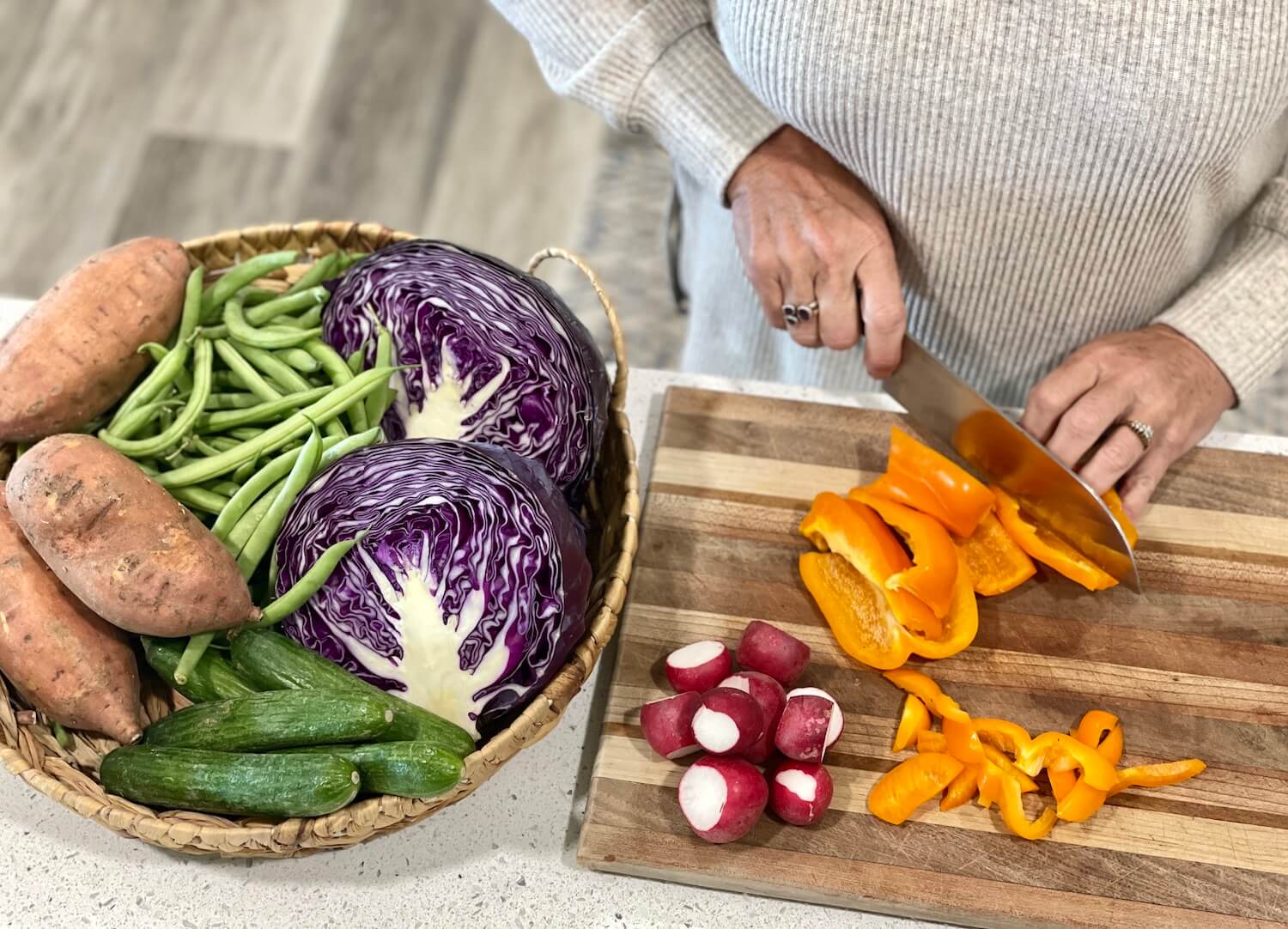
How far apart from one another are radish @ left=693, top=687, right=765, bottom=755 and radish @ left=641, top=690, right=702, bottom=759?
17mm

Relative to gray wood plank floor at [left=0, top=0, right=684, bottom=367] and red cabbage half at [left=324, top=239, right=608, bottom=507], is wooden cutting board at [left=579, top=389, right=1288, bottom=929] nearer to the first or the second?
red cabbage half at [left=324, top=239, right=608, bottom=507]

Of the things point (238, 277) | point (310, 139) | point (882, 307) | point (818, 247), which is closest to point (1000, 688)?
point (882, 307)

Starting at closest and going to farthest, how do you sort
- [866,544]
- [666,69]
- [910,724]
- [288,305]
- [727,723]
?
[727,723] → [910,724] → [866,544] → [288,305] → [666,69]

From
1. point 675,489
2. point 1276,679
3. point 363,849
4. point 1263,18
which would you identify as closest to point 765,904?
point 363,849

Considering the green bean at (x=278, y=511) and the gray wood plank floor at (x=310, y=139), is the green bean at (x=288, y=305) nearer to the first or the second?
the green bean at (x=278, y=511)

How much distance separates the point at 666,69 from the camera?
1.58 m

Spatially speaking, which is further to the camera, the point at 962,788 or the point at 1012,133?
the point at 1012,133

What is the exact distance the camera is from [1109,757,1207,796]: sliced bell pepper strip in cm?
120

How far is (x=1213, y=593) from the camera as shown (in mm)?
1385

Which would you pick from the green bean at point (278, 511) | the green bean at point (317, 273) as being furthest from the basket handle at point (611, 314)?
the green bean at point (278, 511)

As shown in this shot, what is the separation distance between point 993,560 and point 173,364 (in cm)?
99

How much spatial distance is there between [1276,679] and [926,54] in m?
0.82

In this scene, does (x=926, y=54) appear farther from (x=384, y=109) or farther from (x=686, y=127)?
(x=384, y=109)

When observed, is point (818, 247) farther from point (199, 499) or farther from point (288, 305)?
point (199, 499)
